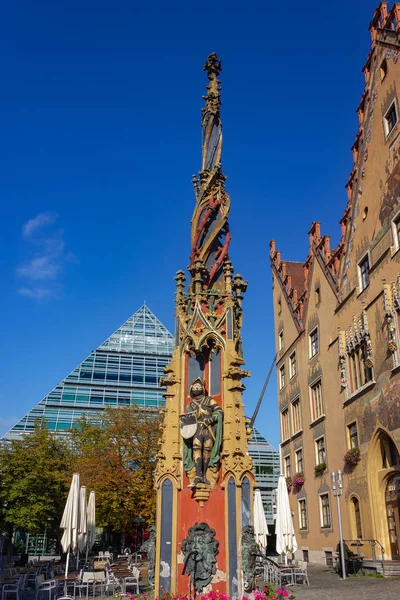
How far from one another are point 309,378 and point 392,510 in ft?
34.6

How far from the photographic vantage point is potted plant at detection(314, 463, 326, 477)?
1078 inches

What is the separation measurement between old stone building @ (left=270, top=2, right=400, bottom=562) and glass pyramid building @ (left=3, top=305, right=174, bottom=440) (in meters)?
38.6

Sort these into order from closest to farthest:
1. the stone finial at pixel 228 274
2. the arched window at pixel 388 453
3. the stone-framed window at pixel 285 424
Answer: the stone finial at pixel 228 274 < the arched window at pixel 388 453 < the stone-framed window at pixel 285 424

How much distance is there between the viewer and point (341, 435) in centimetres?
2550

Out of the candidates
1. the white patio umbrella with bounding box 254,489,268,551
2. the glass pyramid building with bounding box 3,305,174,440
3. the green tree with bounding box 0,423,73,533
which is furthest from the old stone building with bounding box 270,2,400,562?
the glass pyramid building with bounding box 3,305,174,440

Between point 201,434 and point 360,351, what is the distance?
1648 centimetres

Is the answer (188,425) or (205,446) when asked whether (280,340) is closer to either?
(188,425)

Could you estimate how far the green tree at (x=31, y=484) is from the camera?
29.5 metres

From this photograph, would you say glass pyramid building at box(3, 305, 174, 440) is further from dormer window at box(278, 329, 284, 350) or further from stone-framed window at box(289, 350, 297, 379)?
stone-framed window at box(289, 350, 297, 379)

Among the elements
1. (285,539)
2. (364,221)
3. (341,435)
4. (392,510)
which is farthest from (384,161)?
(285,539)

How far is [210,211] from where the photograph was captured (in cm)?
1158

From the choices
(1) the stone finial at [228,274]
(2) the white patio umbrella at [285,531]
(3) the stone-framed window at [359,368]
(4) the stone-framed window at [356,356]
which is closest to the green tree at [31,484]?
(2) the white patio umbrella at [285,531]

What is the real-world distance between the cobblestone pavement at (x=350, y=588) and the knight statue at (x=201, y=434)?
7.26 metres

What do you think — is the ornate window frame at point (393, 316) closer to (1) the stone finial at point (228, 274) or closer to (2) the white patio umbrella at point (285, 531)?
(2) the white patio umbrella at point (285, 531)
